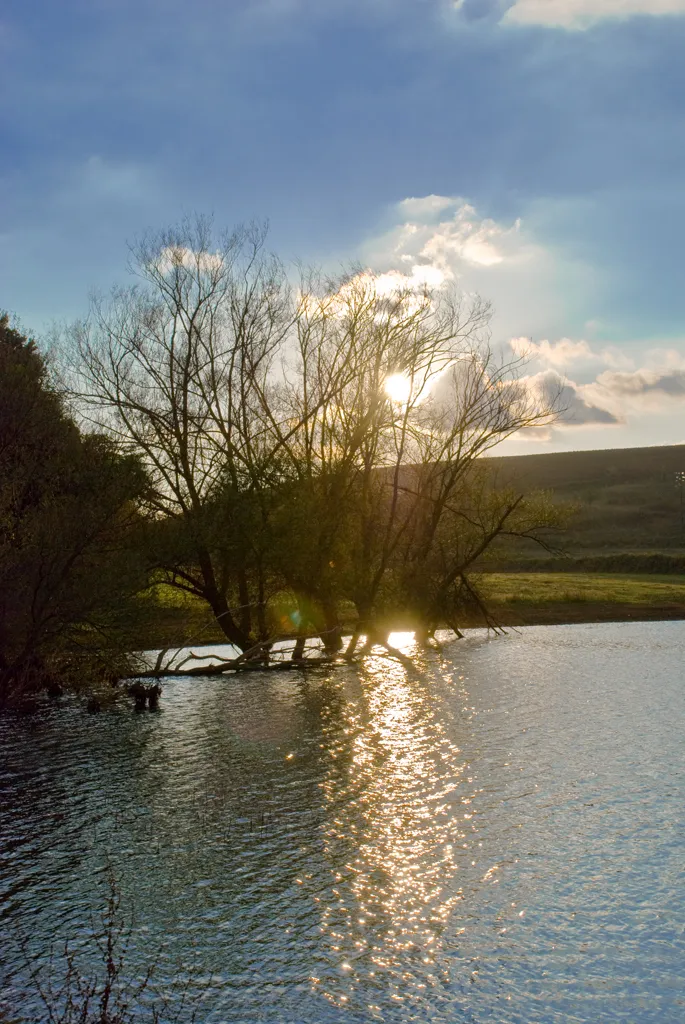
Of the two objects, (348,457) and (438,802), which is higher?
(348,457)

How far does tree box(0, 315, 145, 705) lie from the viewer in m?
21.7

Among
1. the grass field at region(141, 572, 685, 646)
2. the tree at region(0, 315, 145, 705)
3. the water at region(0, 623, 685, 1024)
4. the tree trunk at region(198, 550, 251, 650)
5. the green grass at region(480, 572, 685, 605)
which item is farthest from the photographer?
the green grass at region(480, 572, 685, 605)

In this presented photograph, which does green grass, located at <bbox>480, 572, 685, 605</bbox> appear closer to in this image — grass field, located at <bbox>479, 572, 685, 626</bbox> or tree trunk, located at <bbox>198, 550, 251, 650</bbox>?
grass field, located at <bbox>479, 572, 685, 626</bbox>

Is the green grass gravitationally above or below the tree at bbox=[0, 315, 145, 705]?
below

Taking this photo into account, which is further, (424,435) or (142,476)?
(424,435)

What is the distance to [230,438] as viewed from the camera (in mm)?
36031

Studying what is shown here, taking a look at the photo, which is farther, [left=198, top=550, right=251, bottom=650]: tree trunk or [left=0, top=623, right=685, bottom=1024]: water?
[left=198, top=550, right=251, bottom=650]: tree trunk

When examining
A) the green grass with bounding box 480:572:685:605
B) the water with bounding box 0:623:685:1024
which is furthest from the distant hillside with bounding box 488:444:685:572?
the water with bounding box 0:623:685:1024

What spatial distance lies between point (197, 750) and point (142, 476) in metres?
10.1

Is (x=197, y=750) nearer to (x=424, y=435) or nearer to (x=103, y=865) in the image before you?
(x=103, y=865)

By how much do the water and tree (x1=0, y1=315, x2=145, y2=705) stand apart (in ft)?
6.65

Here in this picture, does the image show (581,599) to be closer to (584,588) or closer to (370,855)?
(584,588)

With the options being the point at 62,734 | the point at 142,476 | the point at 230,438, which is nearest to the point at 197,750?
the point at 62,734

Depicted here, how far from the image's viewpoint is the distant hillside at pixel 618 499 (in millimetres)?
85438
